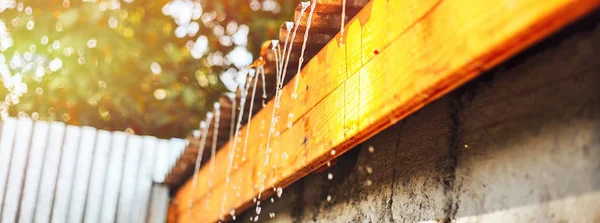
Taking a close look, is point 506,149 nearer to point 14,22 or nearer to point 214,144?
point 214,144

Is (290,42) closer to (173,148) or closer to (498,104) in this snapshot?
(498,104)

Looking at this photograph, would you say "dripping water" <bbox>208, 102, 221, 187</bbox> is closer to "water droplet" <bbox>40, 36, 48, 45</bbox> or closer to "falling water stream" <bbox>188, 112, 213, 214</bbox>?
"falling water stream" <bbox>188, 112, 213, 214</bbox>

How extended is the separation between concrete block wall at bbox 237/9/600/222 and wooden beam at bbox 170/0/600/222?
0.71 feet

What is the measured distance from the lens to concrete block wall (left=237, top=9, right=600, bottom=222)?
174cm

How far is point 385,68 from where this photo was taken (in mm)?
2373

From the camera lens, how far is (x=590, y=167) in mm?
1694

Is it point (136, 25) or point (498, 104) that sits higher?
point (136, 25)

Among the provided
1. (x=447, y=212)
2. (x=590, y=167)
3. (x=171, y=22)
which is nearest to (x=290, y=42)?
(x=447, y=212)

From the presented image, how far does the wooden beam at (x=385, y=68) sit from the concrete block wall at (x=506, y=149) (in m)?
0.22

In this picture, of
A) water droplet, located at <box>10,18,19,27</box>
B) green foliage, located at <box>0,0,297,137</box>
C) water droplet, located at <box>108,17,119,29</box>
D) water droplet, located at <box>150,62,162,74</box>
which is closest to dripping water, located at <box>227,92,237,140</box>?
green foliage, located at <box>0,0,297,137</box>

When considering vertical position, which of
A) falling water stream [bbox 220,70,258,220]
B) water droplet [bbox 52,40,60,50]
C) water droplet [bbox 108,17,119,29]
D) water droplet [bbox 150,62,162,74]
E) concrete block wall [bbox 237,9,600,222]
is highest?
water droplet [bbox 108,17,119,29]

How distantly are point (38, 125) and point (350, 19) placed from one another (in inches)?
196

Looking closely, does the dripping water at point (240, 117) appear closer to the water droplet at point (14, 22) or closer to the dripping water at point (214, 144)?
the dripping water at point (214, 144)

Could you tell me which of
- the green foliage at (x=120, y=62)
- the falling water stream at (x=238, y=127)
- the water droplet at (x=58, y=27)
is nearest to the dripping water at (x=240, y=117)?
the falling water stream at (x=238, y=127)
